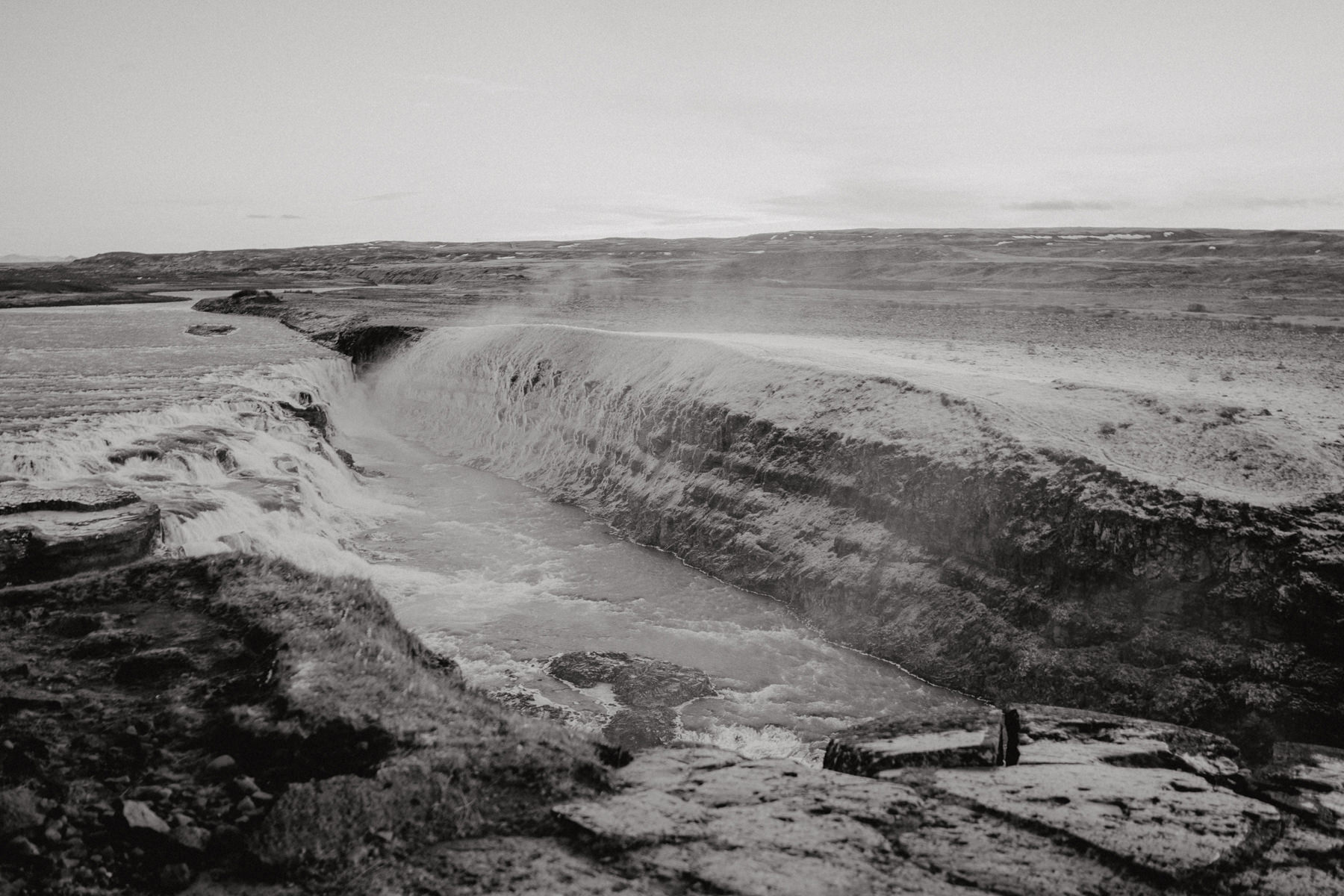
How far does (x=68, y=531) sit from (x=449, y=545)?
905 cm

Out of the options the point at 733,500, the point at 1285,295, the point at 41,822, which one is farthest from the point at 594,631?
the point at 1285,295

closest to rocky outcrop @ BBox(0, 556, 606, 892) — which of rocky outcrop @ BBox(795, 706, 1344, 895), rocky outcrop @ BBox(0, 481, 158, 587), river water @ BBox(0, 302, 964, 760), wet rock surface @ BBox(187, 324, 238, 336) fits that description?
rocky outcrop @ BBox(0, 481, 158, 587)

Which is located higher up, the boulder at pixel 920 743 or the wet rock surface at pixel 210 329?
the wet rock surface at pixel 210 329

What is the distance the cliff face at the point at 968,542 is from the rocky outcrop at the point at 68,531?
10770 millimetres

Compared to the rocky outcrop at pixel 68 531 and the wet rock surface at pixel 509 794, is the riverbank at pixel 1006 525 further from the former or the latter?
the rocky outcrop at pixel 68 531

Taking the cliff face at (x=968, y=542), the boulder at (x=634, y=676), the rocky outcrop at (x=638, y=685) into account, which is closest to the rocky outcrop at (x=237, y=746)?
the rocky outcrop at (x=638, y=685)

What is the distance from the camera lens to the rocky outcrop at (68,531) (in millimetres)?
10641

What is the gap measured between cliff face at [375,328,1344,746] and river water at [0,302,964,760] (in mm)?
919

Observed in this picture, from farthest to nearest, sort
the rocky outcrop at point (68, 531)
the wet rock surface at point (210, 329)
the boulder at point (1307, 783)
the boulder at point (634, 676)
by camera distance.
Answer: the wet rock surface at point (210, 329) → the boulder at point (634, 676) → the rocky outcrop at point (68, 531) → the boulder at point (1307, 783)

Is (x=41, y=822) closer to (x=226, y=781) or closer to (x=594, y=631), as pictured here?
(x=226, y=781)

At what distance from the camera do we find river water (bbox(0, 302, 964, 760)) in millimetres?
13312

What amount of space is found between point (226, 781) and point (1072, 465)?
13.0 m

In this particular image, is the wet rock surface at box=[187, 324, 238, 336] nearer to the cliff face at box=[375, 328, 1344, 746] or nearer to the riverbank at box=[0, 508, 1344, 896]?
the cliff face at box=[375, 328, 1344, 746]

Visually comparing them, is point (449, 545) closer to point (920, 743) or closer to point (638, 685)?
point (638, 685)
